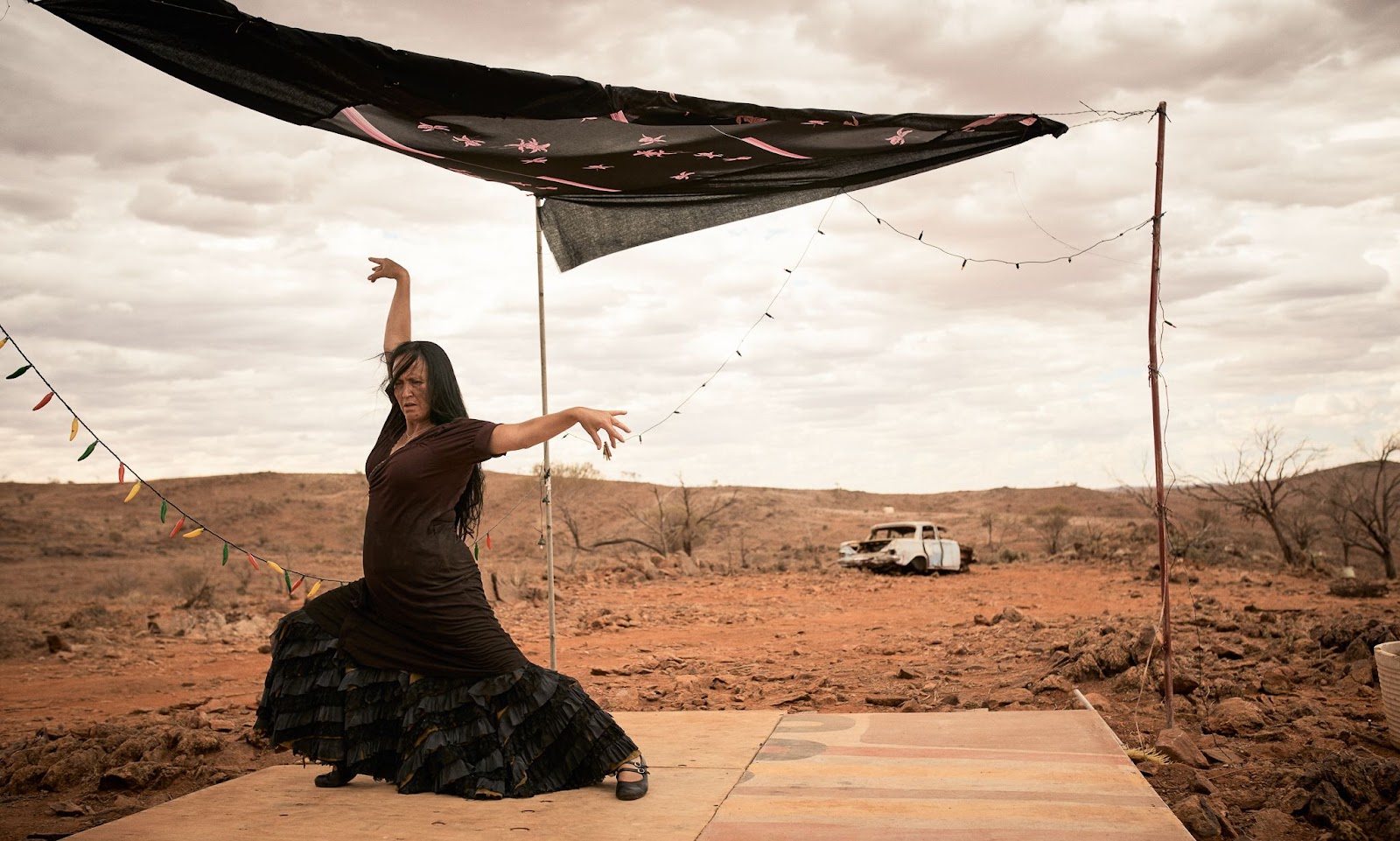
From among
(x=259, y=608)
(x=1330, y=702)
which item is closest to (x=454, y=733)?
(x=1330, y=702)

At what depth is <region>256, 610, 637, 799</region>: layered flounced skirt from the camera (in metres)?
3.99

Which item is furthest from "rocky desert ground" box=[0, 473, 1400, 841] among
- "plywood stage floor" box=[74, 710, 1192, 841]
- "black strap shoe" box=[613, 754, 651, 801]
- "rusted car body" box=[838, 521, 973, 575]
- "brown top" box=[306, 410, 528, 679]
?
"black strap shoe" box=[613, 754, 651, 801]

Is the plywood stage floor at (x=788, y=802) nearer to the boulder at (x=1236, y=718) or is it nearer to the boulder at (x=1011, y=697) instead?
the boulder at (x=1236, y=718)

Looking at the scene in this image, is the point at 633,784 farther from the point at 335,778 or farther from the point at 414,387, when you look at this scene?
the point at 414,387

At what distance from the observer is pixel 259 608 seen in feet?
46.7

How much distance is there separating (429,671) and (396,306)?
1632 mm

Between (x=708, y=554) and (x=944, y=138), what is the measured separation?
20218 mm

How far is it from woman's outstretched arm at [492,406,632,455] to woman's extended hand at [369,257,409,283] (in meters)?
1.26

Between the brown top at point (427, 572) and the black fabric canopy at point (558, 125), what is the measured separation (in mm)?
1445

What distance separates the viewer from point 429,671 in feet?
13.3

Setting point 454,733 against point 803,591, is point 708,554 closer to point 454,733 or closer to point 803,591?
point 803,591

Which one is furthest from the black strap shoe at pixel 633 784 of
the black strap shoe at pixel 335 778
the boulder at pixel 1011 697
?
the boulder at pixel 1011 697

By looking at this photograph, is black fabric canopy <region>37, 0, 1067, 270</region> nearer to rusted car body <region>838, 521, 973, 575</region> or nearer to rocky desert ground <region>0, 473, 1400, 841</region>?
rocky desert ground <region>0, 473, 1400, 841</region>

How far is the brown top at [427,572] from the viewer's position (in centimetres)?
391
